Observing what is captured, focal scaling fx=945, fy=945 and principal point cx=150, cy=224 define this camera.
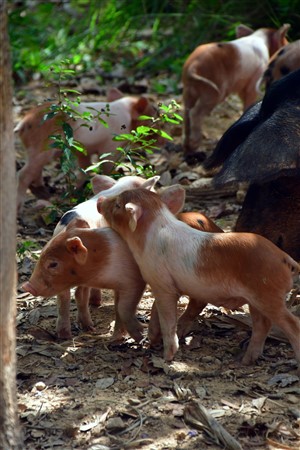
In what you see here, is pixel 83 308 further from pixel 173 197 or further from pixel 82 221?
pixel 173 197

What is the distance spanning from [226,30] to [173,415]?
6.93m

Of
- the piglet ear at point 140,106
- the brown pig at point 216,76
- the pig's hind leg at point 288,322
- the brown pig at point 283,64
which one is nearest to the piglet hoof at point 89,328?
the pig's hind leg at point 288,322

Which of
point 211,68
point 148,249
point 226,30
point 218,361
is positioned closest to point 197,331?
point 218,361

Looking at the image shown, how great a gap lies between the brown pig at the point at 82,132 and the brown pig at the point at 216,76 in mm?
1052

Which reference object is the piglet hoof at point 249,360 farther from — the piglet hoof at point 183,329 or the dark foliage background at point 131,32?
the dark foliage background at point 131,32

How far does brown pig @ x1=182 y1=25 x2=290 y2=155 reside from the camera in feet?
27.1

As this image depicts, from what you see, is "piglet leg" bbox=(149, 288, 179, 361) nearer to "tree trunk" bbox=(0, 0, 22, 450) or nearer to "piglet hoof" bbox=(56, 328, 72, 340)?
"piglet hoof" bbox=(56, 328, 72, 340)

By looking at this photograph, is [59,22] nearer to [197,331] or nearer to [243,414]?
[197,331]

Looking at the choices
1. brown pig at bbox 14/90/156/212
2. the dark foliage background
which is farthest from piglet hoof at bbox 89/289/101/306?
the dark foliage background

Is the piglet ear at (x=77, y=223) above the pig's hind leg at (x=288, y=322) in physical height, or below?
above

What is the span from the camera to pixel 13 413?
351cm

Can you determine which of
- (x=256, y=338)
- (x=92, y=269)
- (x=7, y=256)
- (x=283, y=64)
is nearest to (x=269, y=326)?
(x=256, y=338)

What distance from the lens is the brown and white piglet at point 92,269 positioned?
451 cm

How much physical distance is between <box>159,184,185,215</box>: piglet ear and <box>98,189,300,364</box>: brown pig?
0.27 m
